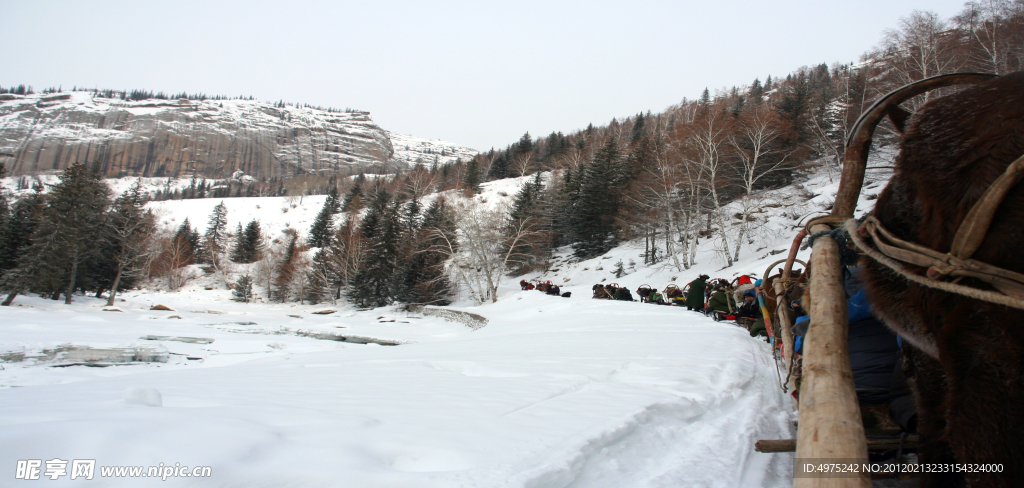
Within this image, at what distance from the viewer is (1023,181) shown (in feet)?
2.92

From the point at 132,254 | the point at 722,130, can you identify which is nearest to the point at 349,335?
the point at 722,130

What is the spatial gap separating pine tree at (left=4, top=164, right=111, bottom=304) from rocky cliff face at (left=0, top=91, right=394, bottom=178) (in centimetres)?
12782

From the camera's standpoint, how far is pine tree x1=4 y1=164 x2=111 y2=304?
2139 centimetres

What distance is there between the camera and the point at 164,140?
14325 cm

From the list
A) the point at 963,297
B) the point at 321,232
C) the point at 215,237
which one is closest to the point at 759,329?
the point at 963,297

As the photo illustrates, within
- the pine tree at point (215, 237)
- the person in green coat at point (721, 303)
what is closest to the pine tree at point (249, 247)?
the pine tree at point (215, 237)

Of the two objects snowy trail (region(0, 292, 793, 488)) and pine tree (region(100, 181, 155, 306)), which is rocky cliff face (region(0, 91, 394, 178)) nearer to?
pine tree (region(100, 181, 155, 306))

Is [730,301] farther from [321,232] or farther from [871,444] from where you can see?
[321,232]

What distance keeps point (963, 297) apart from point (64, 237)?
109 feet

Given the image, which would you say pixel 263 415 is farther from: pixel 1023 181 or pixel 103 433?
pixel 1023 181

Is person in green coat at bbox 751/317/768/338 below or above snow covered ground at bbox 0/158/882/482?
above

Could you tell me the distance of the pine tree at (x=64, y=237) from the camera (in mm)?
21391

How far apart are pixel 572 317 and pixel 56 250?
1095 inches

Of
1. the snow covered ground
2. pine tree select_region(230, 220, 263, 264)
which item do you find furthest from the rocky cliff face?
the snow covered ground
